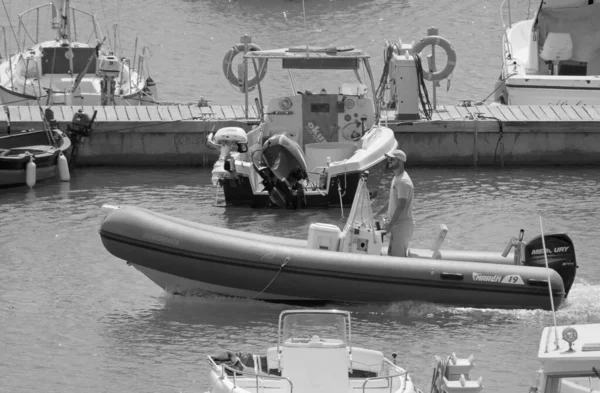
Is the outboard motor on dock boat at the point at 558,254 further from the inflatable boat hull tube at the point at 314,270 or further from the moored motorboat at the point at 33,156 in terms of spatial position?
the moored motorboat at the point at 33,156

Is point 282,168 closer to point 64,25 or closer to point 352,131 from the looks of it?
point 352,131

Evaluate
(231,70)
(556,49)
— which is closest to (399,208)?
(231,70)


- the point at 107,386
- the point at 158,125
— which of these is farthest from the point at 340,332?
the point at 158,125

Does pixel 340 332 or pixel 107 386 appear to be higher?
pixel 340 332

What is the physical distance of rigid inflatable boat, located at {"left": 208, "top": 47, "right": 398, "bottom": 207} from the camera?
57.6 feet

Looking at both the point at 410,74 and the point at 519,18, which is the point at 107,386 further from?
the point at 519,18

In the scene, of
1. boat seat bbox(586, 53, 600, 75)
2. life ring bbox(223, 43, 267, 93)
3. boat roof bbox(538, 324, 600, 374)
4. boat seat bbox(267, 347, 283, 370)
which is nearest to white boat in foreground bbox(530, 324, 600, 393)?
boat roof bbox(538, 324, 600, 374)

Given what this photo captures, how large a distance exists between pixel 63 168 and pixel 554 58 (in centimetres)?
998

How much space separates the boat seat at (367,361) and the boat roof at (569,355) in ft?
6.44

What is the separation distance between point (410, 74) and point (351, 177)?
370 cm

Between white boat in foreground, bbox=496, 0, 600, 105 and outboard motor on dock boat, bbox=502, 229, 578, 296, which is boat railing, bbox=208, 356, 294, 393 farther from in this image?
white boat in foreground, bbox=496, 0, 600, 105

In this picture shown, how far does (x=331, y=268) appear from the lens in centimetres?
1277

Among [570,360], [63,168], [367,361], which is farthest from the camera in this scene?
[63,168]

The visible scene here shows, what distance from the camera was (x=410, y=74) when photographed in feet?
68.1
